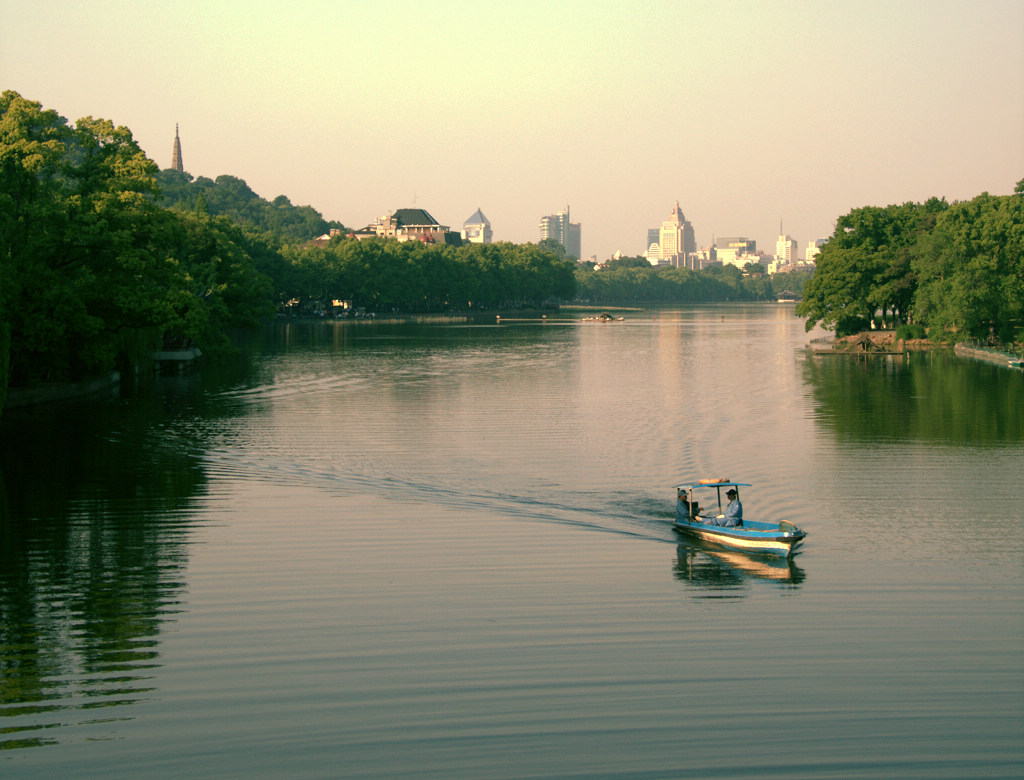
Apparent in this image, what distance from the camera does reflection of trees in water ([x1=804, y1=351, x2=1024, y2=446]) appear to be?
38.7 metres

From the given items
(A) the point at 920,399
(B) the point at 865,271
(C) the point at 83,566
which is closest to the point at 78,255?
(C) the point at 83,566

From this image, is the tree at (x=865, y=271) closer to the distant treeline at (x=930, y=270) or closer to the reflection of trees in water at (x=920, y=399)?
the distant treeline at (x=930, y=270)

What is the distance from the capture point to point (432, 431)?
127ft

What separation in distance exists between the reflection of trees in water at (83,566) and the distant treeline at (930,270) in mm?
63338

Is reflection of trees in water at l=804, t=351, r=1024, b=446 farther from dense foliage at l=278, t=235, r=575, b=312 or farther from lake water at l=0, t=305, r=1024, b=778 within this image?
dense foliage at l=278, t=235, r=575, b=312

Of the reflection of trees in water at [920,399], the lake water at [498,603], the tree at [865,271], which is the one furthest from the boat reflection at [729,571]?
the tree at [865,271]

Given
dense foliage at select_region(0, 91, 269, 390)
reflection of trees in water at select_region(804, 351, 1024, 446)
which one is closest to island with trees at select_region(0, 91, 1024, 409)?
dense foliage at select_region(0, 91, 269, 390)

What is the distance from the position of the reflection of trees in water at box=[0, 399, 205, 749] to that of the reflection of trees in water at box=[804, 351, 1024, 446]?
2396 centimetres

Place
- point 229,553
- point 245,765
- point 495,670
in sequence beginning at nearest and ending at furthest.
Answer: point 245,765 → point 495,670 → point 229,553

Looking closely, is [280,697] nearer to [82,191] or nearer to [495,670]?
[495,670]

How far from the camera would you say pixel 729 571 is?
19922 mm

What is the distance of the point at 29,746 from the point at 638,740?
652 centimetres

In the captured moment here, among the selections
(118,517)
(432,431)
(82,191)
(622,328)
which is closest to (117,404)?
(82,191)

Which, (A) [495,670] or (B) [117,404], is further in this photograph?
(B) [117,404]
